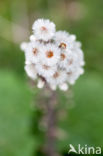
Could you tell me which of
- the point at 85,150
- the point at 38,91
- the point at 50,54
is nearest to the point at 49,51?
the point at 50,54

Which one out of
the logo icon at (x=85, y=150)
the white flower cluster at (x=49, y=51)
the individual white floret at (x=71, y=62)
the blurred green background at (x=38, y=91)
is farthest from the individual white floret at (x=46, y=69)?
the logo icon at (x=85, y=150)

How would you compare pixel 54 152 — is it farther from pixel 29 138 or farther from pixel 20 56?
pixel 20 56

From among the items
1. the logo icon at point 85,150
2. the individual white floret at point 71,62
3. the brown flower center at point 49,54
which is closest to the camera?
the brown flower center at point 49,54

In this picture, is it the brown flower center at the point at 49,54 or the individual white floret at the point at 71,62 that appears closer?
the brown flower center at the point at 49,54

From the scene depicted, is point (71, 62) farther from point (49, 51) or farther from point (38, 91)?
point (38, 91)

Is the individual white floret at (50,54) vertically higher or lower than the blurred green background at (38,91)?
lower

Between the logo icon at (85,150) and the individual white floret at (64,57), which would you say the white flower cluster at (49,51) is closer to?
A: the individual white floret at (64,57)

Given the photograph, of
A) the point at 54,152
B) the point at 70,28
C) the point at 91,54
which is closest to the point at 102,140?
the point at 54,152
